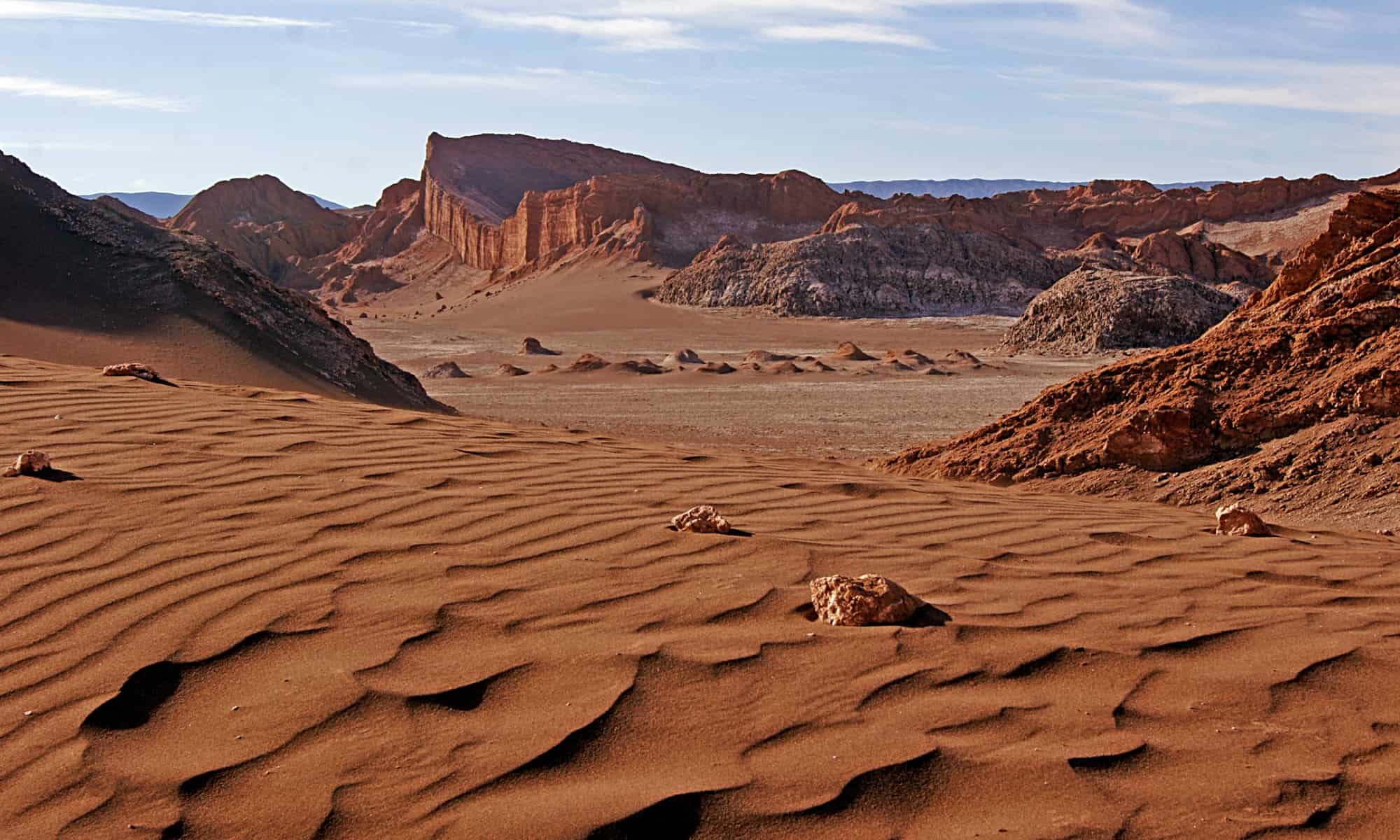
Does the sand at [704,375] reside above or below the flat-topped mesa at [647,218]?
below

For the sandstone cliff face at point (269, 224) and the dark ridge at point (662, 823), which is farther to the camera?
the sandstone cliff face at point (269, 224)

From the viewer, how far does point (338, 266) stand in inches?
3162

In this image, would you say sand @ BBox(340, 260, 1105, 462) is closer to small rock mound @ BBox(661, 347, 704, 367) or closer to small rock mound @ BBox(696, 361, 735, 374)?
small rock mound @ BBox(696, 361, 735, 374)

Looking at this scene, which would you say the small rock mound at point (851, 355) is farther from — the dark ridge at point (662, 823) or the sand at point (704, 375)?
the dark ridge at point (662, 823)

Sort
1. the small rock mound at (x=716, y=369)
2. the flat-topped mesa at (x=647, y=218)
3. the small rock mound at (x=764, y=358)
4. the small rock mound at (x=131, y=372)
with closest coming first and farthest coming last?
the small rock mound at (x=131, y=372) < the small rock mound at (x=716, y=369) < the small rock mound at (x=764, y=358) < the flat-topped mesa at (x=647, y=218)

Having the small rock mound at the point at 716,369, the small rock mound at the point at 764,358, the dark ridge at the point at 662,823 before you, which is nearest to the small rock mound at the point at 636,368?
the small rock mound at the point at 716,369

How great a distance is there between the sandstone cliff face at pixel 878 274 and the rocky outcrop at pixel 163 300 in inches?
1404

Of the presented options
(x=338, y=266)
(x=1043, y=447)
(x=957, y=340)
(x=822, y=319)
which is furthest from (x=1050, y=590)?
(x=338, y=266)

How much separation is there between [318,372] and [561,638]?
1127 cm

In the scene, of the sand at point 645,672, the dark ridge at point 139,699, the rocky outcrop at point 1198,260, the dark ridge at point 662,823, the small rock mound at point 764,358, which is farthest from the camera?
the rocky outcrop at point 1198,260

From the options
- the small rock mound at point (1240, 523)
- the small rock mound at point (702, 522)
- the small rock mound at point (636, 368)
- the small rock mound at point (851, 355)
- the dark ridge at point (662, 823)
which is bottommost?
the small rock mound at point (636, 368)

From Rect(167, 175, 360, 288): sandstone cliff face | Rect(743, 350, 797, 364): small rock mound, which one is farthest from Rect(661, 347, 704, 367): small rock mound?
Rect(167, 175, 360, 288): sandstone cliff face

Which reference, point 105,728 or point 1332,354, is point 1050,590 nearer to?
point 105,728

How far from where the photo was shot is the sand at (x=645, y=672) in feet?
7.63
